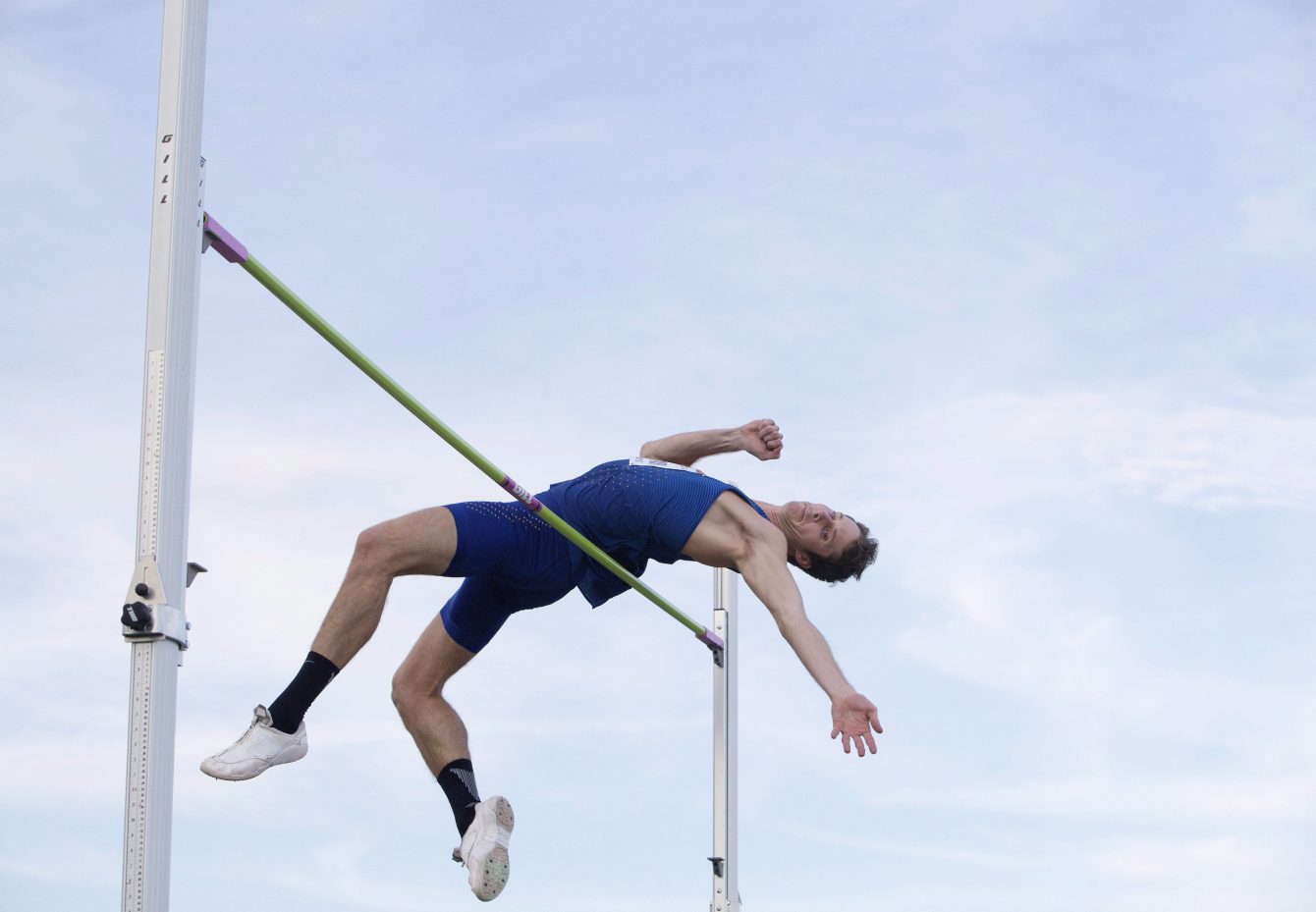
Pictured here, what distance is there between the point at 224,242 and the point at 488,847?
220 cm

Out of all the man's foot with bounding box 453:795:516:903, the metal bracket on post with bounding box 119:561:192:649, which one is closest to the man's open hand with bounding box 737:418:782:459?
the man's foot with bounding box 453:795:516:903

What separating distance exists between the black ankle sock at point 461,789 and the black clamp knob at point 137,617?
2062 millimetres

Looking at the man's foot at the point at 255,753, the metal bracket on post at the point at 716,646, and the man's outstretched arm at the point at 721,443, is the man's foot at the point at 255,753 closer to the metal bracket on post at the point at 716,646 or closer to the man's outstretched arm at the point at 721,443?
the man's outstretched arm at the point at 721,443

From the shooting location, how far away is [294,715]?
4.78m

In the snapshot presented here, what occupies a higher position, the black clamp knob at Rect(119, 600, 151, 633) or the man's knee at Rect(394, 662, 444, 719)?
the man's knee at Rect(394, 662, 444, 719)

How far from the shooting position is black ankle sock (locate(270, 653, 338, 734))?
15.6 ft

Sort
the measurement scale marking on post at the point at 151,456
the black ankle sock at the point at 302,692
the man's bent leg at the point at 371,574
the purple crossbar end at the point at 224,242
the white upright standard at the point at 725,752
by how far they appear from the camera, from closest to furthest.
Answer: the measurement scale marking on post at the point at 151,456
the purple crossbar end at the point at 224,242
the black ankle sock at the point at 302,692
the man's bent leg at the point at 371,574
the white upright standard at the point at 725,752

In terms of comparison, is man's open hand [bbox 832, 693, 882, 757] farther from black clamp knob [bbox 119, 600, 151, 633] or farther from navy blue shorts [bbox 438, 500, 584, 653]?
black clamp knob [bbox 119, 600, 151, 633]

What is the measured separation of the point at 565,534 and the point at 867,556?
1.38m

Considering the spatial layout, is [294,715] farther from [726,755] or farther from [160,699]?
[726,755]

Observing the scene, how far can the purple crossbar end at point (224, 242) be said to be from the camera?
12.8 ft

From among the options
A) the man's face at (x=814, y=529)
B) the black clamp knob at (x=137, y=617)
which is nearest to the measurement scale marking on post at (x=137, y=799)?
the black clamp knob at (x=137, y=617)

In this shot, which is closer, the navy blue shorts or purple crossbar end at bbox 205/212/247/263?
purple crossbar end at bbox 205/212/247/263

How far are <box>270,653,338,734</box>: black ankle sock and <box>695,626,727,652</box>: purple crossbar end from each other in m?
2.00
